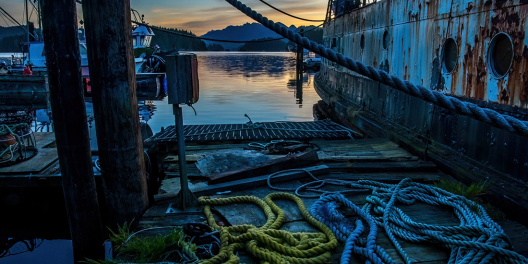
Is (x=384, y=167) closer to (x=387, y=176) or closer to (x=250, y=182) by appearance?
(x=387, y=176)

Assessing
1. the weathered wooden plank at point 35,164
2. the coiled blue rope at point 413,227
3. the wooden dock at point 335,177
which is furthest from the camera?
the weathered wooden plank at point 35,164

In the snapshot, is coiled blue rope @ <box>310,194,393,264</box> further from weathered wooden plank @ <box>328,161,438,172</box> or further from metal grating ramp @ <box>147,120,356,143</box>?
metal grating ramp @ <box>147,120,356,143</box>

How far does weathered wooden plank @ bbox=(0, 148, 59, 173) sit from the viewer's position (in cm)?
613

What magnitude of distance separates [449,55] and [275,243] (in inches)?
210

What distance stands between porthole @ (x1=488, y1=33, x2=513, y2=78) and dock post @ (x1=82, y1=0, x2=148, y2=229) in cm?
470

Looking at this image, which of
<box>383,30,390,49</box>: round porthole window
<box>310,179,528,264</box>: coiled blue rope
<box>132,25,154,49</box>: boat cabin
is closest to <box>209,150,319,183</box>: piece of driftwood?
<box>310,179,528,264</box>: coiled blue rope

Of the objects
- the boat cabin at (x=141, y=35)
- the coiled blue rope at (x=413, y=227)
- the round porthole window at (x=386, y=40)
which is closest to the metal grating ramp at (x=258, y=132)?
the round porthole window at (x=386, y=40)

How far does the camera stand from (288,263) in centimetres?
281

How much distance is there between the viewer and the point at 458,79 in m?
6.08

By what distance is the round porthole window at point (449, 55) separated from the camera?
20.9ft

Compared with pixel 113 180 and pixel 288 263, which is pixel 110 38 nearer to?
pixel 113 180

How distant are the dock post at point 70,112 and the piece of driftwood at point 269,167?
146 centimetres

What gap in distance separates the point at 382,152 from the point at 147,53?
29784mm

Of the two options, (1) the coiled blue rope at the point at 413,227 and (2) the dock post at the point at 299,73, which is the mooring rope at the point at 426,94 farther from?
(2) the dock post at the point at 299,73
